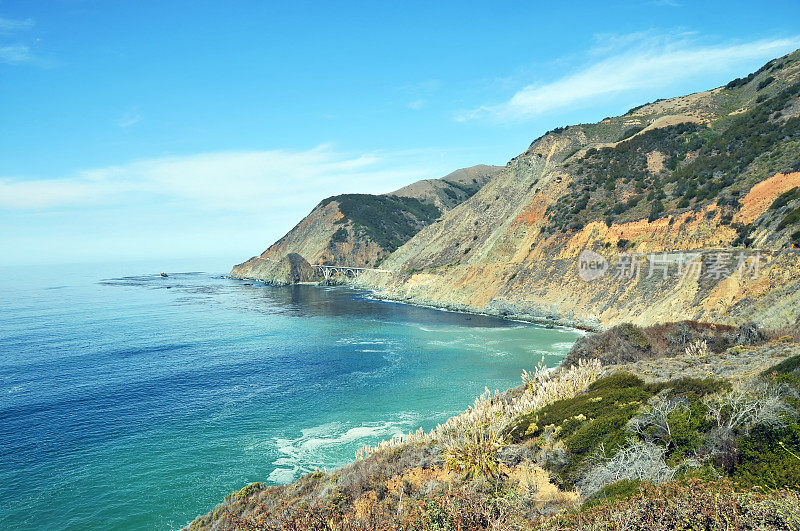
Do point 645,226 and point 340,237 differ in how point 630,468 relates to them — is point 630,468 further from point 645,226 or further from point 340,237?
point 340,237

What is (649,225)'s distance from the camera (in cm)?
6500

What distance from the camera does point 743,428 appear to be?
11.5m

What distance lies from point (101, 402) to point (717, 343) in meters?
46.8

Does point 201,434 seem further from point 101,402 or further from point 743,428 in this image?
point 743,428

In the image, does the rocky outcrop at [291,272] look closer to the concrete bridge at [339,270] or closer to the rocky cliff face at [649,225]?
the concrete bridge at [339,270]

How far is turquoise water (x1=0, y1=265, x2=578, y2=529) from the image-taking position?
873 inches

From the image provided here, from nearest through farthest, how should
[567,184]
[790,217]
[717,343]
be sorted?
1. [717,343]
2. [790,217]
3. [567,184]

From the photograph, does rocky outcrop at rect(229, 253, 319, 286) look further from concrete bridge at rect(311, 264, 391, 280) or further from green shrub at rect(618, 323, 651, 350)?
green shrub at rect(618, 323, 651, 350)

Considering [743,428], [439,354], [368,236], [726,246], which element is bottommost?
[439,354]

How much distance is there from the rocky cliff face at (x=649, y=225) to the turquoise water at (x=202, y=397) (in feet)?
35.3

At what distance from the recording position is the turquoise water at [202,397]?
72.7ft

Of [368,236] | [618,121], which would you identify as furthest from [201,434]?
[368,236]

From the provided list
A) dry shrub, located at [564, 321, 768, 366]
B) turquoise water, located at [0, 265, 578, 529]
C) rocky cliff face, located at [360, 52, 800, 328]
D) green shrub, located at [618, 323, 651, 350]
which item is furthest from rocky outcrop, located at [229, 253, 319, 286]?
green shrub, located at [618, 323, 651, 350]

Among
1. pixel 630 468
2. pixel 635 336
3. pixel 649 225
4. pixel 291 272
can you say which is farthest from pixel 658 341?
pixel 291 272
